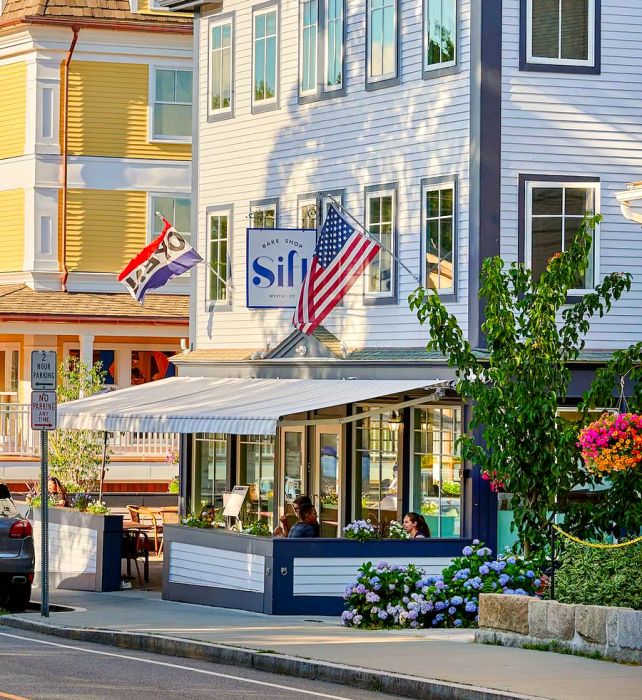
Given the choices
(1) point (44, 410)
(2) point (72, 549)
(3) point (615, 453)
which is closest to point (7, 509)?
(1) point (44, 410)

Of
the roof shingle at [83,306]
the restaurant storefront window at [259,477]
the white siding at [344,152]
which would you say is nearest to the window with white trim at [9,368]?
the roof shingle at [83,306]

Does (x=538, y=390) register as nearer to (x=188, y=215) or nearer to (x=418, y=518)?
(x=418, y=518)

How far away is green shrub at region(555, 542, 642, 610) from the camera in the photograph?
50.0ft

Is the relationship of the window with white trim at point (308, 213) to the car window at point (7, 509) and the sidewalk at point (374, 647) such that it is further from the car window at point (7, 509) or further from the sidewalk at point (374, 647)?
the car window at point (7, 509)

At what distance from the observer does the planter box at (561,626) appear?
48.0 ft

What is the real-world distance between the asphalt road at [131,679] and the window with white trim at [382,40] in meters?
9.48

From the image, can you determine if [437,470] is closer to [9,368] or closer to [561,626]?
[561,626]

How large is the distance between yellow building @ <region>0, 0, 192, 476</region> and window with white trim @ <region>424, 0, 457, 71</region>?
16.5 metres

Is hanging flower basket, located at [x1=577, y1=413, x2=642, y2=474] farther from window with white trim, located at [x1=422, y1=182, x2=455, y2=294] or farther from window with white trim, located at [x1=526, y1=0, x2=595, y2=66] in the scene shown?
window with white trim, located at [x1=526, y1=0, x2=595, y2=66]

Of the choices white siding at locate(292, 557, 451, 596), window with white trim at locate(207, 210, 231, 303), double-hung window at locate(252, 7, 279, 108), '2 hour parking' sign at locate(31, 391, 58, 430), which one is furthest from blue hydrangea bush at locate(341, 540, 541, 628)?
double-hung window at locate(252, 7, 279, 108)

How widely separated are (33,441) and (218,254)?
407 inches

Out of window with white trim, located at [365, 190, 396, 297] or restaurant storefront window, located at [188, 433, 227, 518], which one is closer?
window with white trim, located at [365, 190, 396, 297]

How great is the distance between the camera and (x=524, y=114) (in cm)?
2192

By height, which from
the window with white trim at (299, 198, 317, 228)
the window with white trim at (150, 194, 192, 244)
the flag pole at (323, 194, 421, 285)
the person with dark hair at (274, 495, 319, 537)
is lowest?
the person with dark hair at (274, 495, 319, 537)
